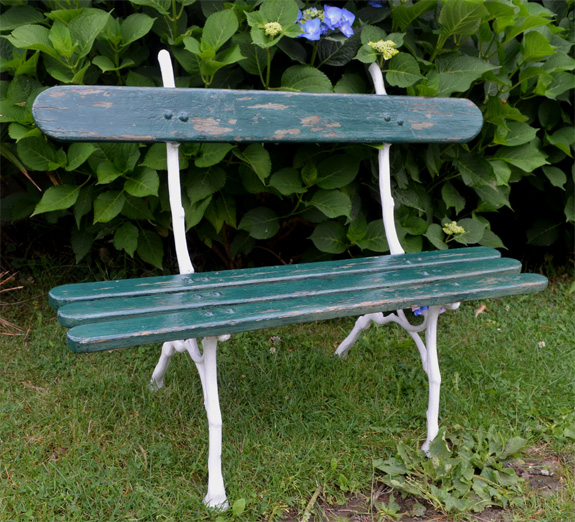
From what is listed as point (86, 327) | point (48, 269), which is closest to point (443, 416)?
point (86, 327)

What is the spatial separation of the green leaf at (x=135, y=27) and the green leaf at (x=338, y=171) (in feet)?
2.76

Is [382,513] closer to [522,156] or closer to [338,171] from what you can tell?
[338,171]

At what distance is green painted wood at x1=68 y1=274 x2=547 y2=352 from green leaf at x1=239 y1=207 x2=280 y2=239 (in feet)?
3.28

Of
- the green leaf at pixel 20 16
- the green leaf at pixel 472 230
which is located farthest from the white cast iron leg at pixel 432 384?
the green leaf at pixel 20 16

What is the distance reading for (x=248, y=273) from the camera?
1980 millimetres

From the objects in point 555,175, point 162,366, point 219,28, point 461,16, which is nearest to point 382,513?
point 162,366

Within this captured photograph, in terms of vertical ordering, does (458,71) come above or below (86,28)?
below

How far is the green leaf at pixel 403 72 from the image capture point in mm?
2475

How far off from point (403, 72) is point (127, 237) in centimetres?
129

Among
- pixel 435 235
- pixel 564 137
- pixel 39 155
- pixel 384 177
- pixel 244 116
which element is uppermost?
pixel 244 116

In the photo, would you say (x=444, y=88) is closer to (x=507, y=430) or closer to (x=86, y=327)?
(x=507, y=430)

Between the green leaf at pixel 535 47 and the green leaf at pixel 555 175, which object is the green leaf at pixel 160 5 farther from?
the green leaf at pixel 555 175

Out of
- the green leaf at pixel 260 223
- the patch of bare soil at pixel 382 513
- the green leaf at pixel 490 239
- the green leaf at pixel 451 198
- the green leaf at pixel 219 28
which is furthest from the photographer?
the green leaf at pixel 490 239

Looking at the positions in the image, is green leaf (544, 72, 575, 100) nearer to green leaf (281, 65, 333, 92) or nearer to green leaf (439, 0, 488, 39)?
green leaf (439, 0, 488, 39)
